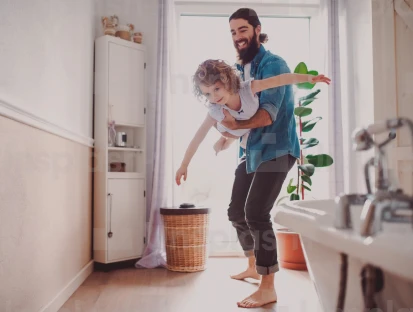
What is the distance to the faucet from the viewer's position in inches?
27.2

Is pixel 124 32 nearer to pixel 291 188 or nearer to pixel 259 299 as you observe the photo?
pixel 291 188

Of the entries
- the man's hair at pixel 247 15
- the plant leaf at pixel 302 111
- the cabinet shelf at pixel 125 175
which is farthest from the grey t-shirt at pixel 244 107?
the cabinet shelf at pixel 125 175

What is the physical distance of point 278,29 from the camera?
356 centimetres

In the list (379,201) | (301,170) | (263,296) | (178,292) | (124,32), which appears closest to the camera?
(379,201)

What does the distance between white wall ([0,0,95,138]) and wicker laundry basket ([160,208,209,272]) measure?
2.63 ft

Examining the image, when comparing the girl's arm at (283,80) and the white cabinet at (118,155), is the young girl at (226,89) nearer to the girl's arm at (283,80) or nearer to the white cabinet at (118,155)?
the girl's arm at (283,80)

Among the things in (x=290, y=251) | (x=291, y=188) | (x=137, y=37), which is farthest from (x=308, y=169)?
(x=137, y=37)

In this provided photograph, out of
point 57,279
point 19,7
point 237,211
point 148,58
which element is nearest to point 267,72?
point 237,211

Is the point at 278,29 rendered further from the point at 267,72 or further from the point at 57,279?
the point at 57,279

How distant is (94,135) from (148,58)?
2.55 feet

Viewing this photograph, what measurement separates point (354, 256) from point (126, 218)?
2445 mm

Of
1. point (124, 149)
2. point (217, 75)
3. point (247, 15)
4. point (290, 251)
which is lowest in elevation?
point (290, 251)

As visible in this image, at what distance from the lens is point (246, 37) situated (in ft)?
7.18

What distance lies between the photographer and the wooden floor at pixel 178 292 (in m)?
2.03
